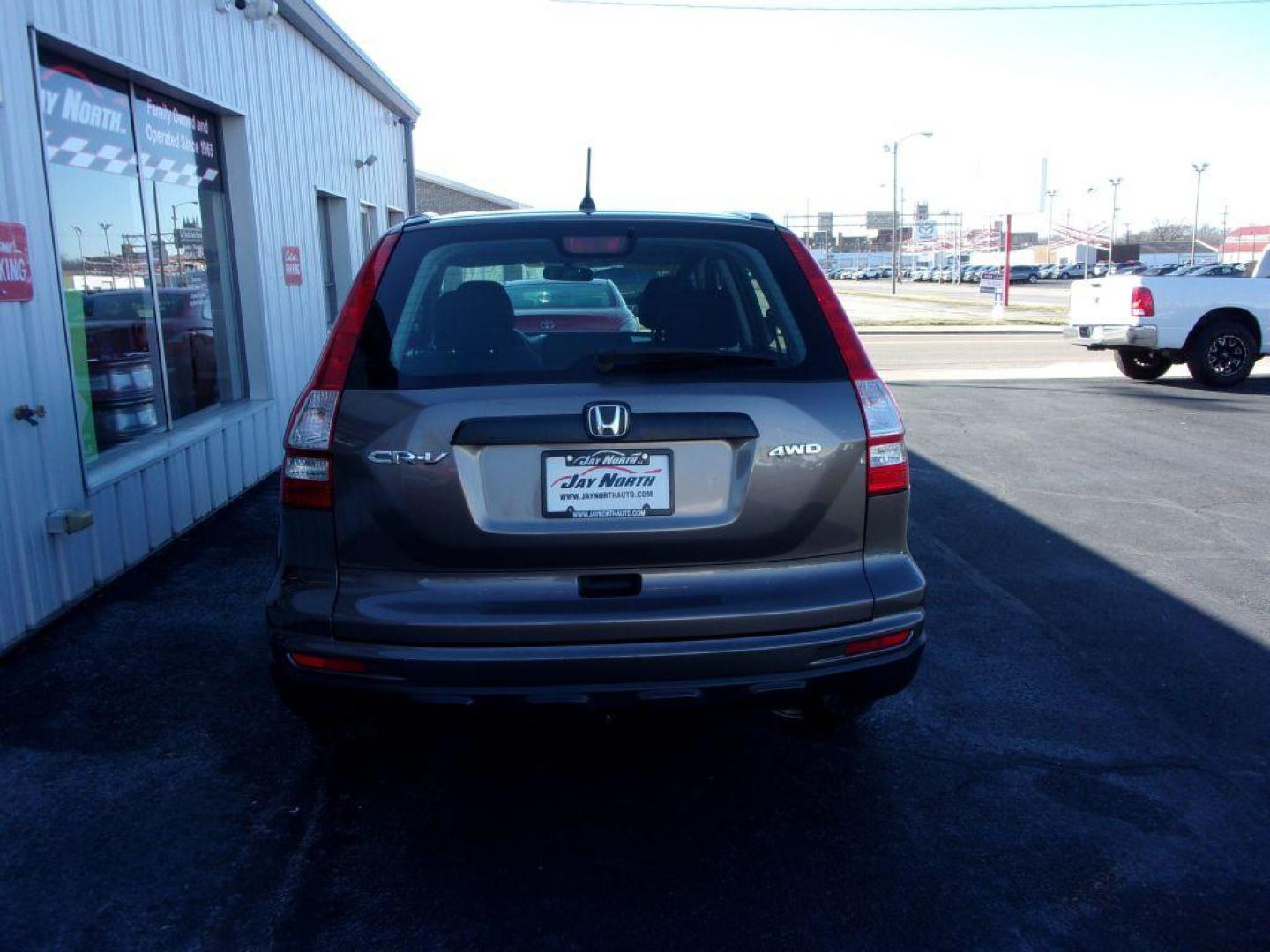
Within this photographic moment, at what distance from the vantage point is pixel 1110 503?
302 inches

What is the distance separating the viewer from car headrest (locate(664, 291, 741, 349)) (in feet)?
10.9

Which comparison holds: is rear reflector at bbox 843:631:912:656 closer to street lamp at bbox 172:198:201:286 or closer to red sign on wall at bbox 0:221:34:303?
red sign on wall at bbox 0:221:34:303

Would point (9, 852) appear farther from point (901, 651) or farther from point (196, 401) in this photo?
point (196, 401)

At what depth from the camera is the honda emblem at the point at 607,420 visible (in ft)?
9.80

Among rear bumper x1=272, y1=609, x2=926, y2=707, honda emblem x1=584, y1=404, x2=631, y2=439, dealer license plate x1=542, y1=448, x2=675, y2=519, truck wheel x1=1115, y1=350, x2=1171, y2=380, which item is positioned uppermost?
honda emblem x1=584, y1=404, x2=631, y2=439

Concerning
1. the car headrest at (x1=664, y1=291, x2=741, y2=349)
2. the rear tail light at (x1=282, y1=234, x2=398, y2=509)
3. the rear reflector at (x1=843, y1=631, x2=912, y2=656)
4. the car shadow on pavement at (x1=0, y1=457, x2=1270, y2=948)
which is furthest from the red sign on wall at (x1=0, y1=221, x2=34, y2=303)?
the rear reflector at (x1=843, y1=631, x2=912, y2=656)

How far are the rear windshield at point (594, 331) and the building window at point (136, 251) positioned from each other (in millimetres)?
3123

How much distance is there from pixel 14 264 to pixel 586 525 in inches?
137

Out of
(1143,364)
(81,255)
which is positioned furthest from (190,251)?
(1143,364)

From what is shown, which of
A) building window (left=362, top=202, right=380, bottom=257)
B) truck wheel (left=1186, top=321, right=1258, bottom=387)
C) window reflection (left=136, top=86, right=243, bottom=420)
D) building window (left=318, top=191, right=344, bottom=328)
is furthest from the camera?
truck wheel (left=1186, top=321, right=1258, bottom=387)

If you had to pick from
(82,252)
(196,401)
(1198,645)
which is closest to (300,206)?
(196,401)

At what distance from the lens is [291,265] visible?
9555 mm

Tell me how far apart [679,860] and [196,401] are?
593 centimetres

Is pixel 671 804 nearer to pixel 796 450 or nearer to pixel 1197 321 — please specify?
pixel 796 450
